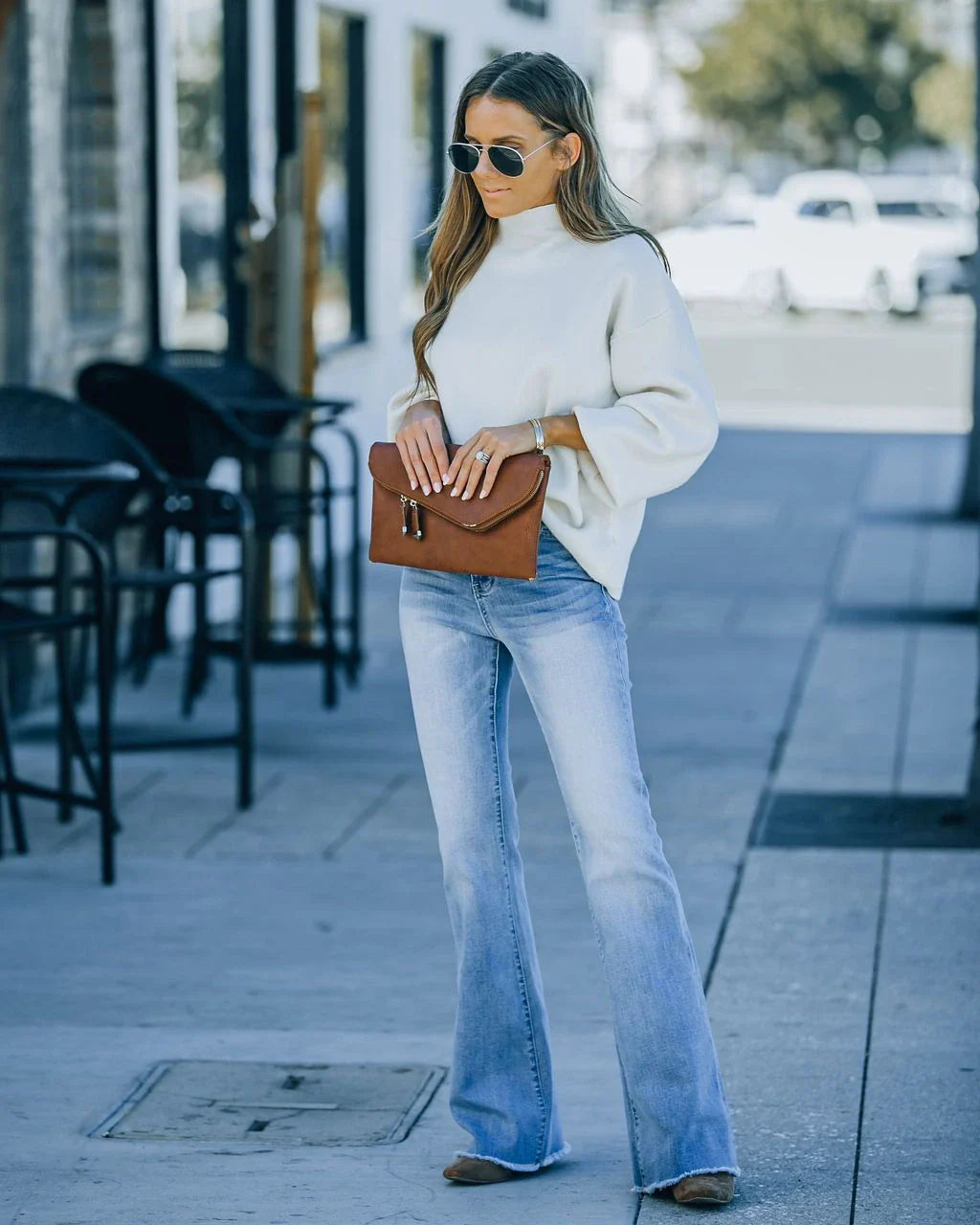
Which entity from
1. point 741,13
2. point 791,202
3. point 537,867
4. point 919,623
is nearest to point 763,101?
point 741,13

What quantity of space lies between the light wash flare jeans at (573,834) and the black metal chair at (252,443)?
3.94 meters

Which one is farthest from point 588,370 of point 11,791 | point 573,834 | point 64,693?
point 64,693

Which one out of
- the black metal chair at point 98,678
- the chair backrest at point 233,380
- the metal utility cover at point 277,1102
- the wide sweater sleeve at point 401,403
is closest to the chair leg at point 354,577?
the chair backrest at point 233,380

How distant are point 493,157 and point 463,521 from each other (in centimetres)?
56

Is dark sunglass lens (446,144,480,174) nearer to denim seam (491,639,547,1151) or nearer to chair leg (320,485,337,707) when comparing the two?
denim seam (491,639,547,1151)

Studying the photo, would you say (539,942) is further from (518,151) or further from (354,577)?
(354,577)

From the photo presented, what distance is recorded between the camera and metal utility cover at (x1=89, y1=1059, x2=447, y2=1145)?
13.4 feet

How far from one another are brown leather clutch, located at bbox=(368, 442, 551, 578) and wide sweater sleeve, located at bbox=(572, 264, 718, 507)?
0.11 meters

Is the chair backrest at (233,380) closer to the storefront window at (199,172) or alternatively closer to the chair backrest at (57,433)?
the storefront window at (199,172)

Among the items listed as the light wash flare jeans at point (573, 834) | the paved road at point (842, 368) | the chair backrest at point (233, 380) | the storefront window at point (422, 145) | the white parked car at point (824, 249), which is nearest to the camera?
the light wash flare jeans at point (573, 834)

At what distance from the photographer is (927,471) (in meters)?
15.1

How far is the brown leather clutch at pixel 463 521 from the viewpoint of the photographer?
3473 mm

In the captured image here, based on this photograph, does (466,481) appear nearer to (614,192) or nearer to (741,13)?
(614,192)

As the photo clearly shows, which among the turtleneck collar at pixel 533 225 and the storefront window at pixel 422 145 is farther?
the storefront window at pixel 422 145
